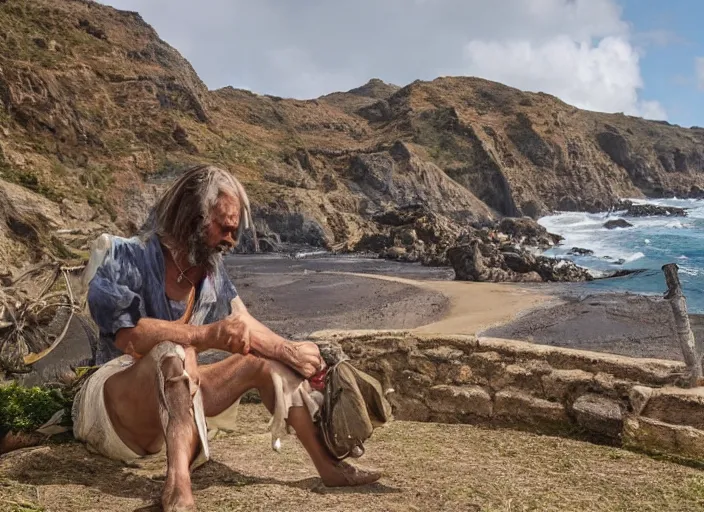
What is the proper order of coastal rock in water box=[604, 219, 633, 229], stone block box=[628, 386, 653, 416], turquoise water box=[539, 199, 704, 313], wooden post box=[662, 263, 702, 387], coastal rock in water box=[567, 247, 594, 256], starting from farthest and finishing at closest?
coastal rock in water box=[604, 219, 633, 229], coastal rock in water box=[567, 247, 594, 256], turquoise water box=[539, 199, 704, 313], wooden post box=[662, 263, 702, 387], stone block box=[628, 386, 653, 416]

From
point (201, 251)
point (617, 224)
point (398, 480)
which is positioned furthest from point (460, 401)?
point (617, 224)

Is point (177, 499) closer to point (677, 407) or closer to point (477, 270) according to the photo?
point (677, 407)

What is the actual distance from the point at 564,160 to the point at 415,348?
10072 cm

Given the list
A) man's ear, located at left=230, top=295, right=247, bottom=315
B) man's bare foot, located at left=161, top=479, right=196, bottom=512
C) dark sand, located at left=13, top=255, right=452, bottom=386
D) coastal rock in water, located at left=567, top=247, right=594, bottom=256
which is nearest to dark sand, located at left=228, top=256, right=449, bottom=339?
dark sand, located at left=13, top=255, right=452, bottom=386

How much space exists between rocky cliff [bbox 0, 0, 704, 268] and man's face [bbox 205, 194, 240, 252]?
11742 millimetres

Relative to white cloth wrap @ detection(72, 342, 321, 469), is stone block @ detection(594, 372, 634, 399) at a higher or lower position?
lower

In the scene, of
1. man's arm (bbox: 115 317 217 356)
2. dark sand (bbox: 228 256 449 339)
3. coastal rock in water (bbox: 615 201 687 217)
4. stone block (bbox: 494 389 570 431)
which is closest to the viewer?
man's arm (bbox: 115 317 217 356)

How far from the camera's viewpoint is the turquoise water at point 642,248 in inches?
1094

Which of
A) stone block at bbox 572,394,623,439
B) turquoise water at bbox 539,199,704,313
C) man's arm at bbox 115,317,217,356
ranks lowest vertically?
turquoise water at bbox 539,199,704,313

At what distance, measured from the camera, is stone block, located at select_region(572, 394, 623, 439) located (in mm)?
4133

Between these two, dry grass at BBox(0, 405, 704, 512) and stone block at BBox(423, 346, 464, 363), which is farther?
stone block at BBox(423, 346, 464, 363)

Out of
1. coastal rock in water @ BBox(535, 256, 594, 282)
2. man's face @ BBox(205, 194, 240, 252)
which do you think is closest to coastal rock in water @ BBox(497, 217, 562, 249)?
coastal rock in water @ BBox(535, 256, 594, 282)

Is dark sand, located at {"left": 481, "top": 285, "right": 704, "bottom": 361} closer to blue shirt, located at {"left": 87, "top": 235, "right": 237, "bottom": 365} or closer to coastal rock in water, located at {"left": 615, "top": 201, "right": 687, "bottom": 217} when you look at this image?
blue shirt, located at {"left": 87, "top": 235, "right": 237, "bottom": 365}

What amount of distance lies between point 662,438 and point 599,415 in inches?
17.1
